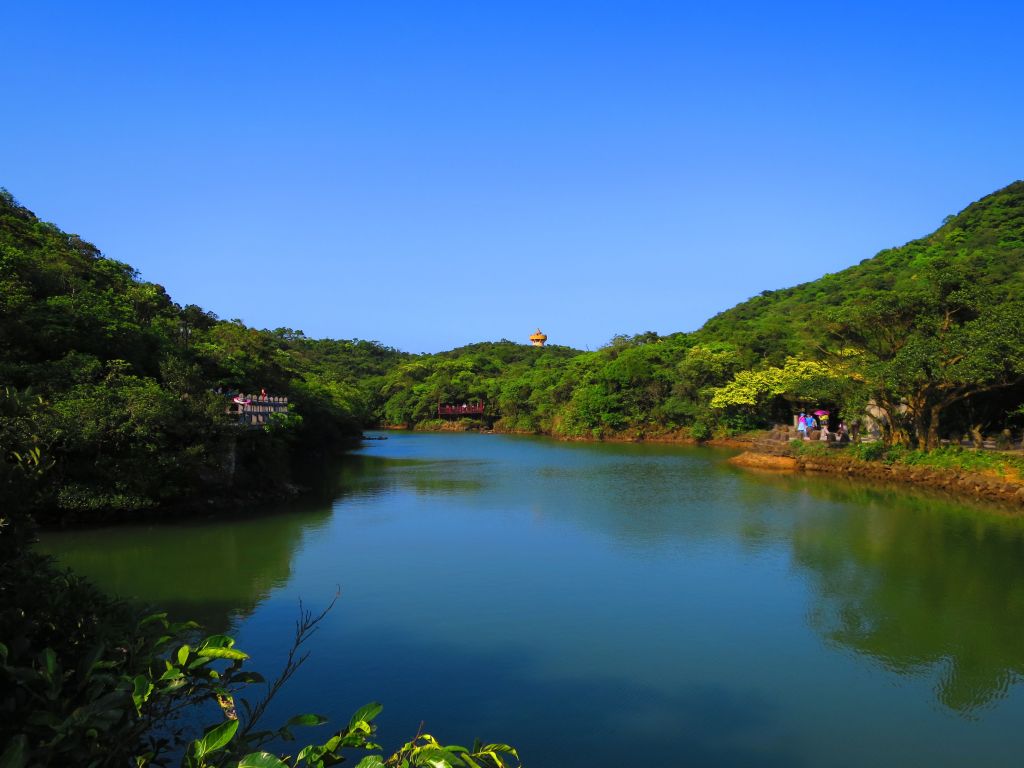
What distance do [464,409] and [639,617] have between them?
A: 147 ft

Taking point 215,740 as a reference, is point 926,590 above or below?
below

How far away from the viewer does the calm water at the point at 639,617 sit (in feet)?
18.7

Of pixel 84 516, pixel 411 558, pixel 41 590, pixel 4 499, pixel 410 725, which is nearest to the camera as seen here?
pixel 4 499

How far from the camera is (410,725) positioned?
569 centimetres

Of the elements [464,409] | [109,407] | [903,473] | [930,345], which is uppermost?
[930,345]

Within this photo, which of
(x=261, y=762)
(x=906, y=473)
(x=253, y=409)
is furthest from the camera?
(x=906, y=473)

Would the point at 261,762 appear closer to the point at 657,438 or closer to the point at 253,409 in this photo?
the point at 253,409

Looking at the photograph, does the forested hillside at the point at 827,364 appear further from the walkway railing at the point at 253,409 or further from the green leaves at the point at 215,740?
the green leaves at the point at 215,740

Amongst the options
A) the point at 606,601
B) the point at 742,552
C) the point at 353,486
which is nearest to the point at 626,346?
the point at 353,486

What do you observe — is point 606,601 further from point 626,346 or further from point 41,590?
point 626,346

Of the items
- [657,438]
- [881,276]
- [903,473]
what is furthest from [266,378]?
[881,276]

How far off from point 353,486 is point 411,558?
953 centimetres

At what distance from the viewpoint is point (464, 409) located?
52.8 metres

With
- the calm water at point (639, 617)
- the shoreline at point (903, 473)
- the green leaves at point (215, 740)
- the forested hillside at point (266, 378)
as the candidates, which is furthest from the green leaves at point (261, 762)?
the shoreline at point (903, 473)
